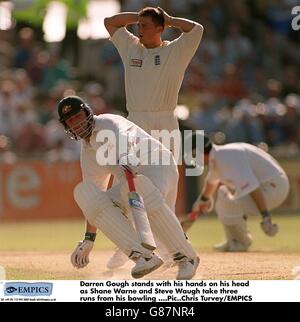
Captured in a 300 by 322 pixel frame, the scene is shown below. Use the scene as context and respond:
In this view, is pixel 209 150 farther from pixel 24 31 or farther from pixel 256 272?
pixel 24 31

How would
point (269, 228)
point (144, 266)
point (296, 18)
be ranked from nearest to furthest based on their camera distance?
point (144, 266), point (269, 228), point (296, 18)

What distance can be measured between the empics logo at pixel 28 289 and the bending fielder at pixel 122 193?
0.76 meters

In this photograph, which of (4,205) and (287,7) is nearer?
(4,205)

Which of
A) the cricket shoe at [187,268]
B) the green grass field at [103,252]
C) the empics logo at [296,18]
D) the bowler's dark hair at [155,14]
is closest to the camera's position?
the cricket shoe at [187,268]

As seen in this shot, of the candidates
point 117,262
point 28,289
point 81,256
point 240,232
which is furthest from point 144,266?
point 240,232

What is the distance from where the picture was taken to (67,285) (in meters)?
7.67

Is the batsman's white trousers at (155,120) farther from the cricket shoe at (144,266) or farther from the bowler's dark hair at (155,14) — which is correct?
the cricket shoe at (144,266)

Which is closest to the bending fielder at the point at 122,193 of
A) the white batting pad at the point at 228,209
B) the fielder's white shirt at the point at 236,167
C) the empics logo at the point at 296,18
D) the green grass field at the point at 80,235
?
the fielder's white shirt at the point at 236,167

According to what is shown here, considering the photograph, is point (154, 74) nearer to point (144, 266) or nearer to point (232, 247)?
point (144, 266)

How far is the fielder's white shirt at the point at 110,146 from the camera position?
8391 millimetres

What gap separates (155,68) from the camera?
32.1 ft

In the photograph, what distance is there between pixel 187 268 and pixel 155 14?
2.29 m

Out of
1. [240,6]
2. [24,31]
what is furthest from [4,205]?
[240,6]

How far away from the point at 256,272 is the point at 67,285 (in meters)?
2.04
